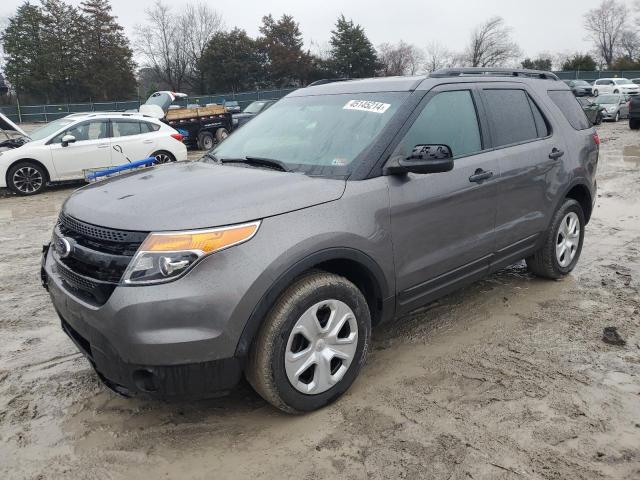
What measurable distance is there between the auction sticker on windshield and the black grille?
67.0 inches

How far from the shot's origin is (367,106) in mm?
3414

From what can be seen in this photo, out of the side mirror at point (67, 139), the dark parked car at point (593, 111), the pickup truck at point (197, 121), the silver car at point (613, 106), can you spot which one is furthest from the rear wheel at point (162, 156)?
the silver car at point (613, 106)

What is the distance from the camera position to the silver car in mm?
24312

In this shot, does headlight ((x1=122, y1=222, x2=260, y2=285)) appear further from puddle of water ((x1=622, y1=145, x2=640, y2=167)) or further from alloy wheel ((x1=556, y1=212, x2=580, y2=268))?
puddle of water ((x1=622, y1=145, x2=640, y2=167))

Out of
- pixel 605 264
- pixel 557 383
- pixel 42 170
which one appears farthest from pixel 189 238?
pixel 42 170

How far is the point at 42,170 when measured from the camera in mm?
10812

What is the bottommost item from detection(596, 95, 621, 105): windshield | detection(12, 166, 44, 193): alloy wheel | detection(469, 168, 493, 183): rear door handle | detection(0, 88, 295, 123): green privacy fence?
detection(12, 166, 44, 193): alloy wheel

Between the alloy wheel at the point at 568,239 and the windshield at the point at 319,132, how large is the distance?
2.32m

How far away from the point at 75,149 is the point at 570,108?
31.9 ft

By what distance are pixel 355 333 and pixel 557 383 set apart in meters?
1.31

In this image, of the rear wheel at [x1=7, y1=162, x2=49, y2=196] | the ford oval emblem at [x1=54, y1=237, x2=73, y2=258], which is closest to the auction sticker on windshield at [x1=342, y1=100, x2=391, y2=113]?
the ford oval emblem at [x1=54, y1=237, x2=73, y2=258]

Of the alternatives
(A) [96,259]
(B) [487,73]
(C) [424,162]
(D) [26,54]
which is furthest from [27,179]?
(D) [26,54]

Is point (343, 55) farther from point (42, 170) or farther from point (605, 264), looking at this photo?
point (605, 264)

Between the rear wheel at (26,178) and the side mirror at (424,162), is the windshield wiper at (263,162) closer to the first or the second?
the side mirror at (424,162)
